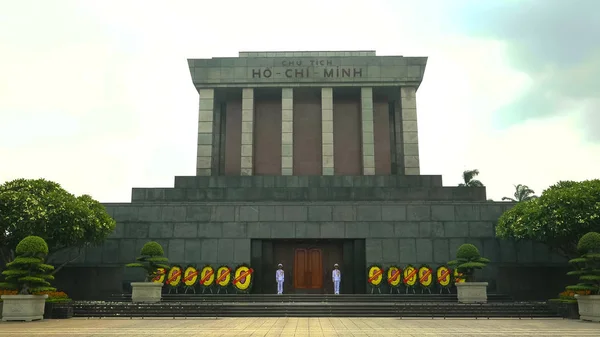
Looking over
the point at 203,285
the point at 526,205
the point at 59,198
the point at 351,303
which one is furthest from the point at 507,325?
the point at 59,198

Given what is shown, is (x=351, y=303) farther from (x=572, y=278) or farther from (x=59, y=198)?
(x=59, y=198)

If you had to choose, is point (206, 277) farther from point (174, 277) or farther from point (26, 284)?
point (26, 284)

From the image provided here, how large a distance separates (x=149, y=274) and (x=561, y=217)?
21.9m

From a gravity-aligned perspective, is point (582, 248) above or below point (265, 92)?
below

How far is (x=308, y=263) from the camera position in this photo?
3325 centimetres

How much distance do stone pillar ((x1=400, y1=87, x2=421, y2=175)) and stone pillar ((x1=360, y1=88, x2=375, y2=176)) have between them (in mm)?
2522

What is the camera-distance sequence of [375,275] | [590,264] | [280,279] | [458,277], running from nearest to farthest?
1. [590,264]
2. [458,277]
3. [280,279]
4. [375,275]

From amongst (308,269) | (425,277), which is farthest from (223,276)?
(425,277)

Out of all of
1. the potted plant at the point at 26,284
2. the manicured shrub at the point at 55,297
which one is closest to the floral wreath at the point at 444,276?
the manicured shrub at the point at 55,297

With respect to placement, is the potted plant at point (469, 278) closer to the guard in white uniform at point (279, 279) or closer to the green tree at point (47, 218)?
the guard in white uniform at point (279, 279)

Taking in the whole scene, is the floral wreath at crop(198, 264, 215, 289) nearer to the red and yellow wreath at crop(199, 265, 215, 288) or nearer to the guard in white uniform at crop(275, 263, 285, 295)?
the red and yellow wreath at crop(199, 265, 215, 288)

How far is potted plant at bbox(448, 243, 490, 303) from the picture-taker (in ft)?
88.6

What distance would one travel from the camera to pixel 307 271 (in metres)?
33.2

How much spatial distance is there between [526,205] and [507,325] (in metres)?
11.1
